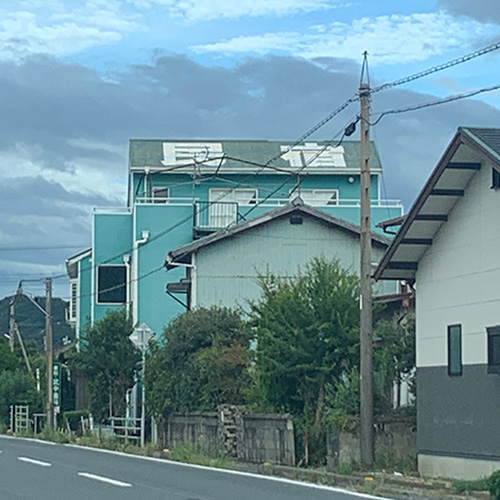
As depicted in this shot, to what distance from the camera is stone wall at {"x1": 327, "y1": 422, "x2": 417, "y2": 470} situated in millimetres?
23234

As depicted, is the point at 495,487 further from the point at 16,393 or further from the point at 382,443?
the point at 16,393

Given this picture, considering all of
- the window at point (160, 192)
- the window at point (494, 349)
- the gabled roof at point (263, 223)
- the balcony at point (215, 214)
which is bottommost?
the window at point (494, 349)

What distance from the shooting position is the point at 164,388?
32.1m

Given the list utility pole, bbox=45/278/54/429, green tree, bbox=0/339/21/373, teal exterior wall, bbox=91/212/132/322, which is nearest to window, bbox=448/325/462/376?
utility pole, bbox=45/278/54/429

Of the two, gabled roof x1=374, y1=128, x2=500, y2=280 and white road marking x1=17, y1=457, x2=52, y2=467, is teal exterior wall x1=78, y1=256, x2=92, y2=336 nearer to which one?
white road marking x1=17, y1=457, x2=52, y2=467

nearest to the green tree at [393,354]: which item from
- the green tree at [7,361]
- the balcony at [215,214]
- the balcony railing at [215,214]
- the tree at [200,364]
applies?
the tree at [200,364]

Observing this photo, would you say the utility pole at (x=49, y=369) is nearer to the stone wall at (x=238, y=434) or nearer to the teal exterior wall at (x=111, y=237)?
the teal exterior wall at (x=111, y=237)

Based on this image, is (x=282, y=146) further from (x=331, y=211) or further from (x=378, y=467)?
(x=378, y=467)

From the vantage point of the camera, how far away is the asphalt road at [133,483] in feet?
53.4

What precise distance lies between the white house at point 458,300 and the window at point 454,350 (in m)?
0.02

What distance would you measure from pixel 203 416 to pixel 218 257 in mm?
13824

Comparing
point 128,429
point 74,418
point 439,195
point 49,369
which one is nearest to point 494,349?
point 439,195

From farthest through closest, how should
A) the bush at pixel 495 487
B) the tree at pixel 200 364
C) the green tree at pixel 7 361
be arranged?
the green tree at pixel 7 361 → the tree at pixel 200 364 → the bush at pixel 495 487

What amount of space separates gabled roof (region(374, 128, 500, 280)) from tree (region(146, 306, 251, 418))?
7.22m
